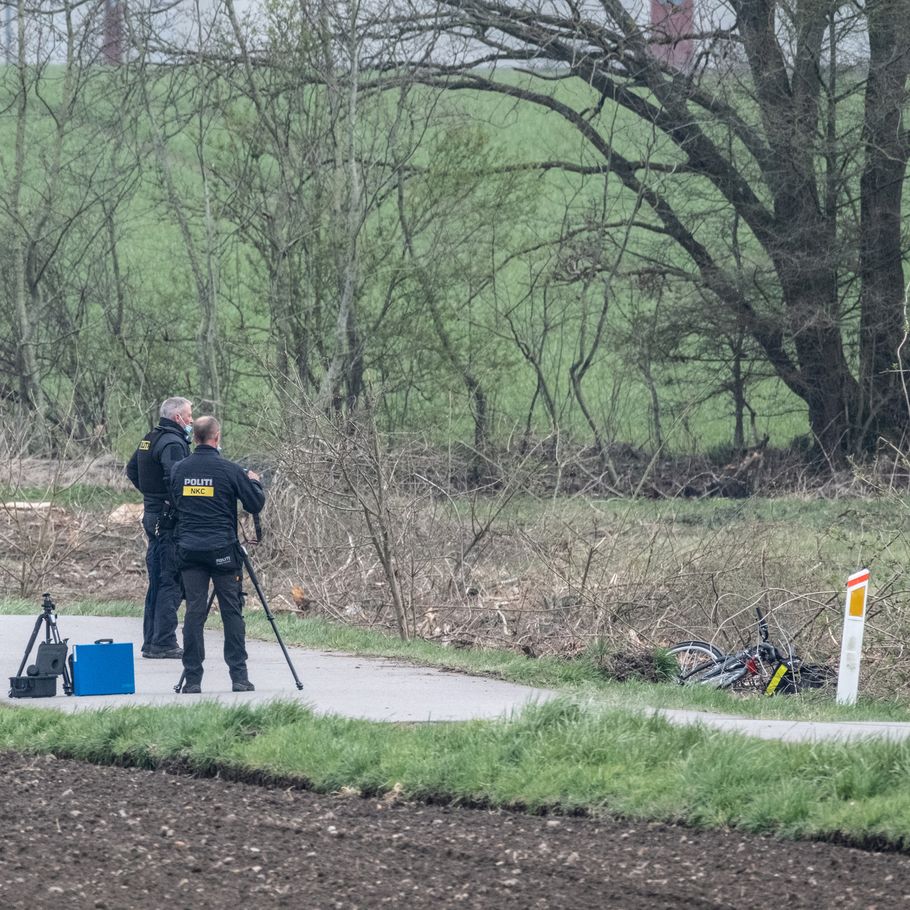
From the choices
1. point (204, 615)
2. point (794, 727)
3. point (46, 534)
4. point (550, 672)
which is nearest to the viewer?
point (794, 727)

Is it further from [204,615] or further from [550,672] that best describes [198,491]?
[550,672]

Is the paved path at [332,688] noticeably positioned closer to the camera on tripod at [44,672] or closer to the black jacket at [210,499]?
the camera on tripod at [44,672]

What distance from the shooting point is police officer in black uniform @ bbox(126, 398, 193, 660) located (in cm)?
1215

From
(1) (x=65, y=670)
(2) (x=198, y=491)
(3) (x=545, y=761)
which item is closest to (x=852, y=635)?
(3) (x=545, y=761)

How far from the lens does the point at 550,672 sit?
1179cm

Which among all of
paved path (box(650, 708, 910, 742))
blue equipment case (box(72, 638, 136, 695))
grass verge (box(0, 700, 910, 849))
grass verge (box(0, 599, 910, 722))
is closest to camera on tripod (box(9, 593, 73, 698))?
blue equipment case (box(72, 638, 136, 695))

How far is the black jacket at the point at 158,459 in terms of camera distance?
12016mm

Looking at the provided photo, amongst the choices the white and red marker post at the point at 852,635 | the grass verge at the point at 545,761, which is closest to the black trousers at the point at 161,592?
the grass verge at the point at 545,761

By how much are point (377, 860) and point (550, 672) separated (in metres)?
5.45

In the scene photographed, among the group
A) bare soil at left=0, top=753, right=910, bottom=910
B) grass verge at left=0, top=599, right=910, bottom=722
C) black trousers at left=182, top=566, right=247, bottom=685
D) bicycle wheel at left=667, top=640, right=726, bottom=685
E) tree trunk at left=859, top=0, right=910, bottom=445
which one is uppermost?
tree trunk at left=859, top=0, right=910, bottom=445

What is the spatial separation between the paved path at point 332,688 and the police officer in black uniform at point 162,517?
9.4 inches

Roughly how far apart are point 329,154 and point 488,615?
13.3 metres

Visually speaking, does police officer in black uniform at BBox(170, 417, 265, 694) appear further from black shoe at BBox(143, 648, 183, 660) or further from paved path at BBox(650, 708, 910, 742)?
paved path at BBox(650, 708, 910, 742)

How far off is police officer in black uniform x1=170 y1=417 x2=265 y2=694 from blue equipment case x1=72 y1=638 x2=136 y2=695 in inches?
16.0
